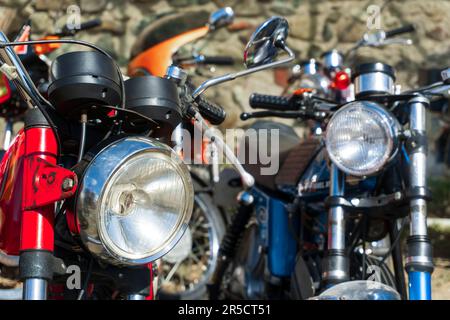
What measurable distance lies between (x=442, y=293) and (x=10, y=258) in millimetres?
2288

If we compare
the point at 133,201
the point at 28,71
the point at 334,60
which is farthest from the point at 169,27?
the point at 133,201

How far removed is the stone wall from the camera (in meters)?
6.48

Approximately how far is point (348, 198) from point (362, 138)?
265 millimetres

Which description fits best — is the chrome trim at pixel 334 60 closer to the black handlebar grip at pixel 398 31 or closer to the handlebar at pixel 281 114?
the black handlebar grip at pixel 398 31

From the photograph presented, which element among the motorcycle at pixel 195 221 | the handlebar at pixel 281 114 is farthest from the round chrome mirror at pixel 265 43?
the motorcycle at pixel 195 221

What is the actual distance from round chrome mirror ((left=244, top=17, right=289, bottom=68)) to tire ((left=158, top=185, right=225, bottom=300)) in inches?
87.6

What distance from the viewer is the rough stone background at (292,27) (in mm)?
6465

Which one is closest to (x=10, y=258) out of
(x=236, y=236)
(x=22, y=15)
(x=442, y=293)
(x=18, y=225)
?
(x=236, y=236)

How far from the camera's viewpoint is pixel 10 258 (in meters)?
3.68

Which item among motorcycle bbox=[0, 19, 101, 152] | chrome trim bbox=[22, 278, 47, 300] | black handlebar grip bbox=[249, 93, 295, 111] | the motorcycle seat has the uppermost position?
the motorcycle seat

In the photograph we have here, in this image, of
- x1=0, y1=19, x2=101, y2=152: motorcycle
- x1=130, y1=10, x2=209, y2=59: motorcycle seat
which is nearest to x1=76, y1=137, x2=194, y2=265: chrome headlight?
x1=0, y1=19, x2=101, y2=152: motorcycle

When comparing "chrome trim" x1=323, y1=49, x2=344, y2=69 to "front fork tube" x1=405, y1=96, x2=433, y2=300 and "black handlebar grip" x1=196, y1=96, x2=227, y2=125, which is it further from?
"black handlebar grip" x1=196, y1=96, x2=227, y2=125

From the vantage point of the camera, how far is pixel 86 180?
6.77 ft

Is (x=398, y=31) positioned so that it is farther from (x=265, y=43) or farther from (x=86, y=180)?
(x=86, y=180)
